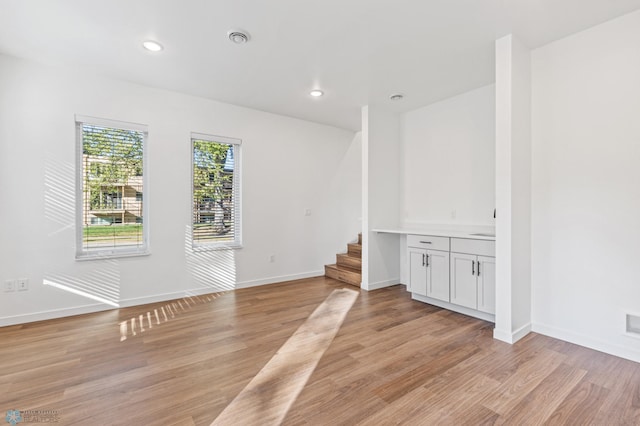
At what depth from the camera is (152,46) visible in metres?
2.91

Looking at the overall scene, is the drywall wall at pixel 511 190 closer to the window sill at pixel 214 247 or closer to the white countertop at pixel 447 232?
the white countertop at pixel 447 232

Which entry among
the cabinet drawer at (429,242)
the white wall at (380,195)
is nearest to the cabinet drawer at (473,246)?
the cabinet drawer at (429,242)

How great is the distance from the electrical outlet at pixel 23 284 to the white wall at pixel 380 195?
3933 mm

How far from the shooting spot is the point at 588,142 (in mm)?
2652

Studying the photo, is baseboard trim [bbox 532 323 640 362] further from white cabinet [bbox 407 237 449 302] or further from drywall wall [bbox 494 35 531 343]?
white cabinet [bbox 407 237 449 302]

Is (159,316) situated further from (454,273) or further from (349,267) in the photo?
(454,273)

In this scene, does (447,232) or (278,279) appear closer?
(447,232)

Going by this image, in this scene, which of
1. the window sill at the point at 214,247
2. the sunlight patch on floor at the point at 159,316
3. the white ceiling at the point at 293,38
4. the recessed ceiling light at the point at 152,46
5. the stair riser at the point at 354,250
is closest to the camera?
the white ceiling at the point at 293,38

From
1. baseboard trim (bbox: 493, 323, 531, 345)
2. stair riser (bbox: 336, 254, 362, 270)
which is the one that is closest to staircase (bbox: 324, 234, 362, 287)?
stair riser (bbox: 336, 254, 362, 270)

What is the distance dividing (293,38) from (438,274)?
2977 mm

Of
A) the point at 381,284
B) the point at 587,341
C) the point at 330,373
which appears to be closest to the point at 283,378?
the point at 330,373

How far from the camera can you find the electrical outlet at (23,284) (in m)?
3.19

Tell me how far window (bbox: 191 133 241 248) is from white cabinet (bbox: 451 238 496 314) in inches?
119

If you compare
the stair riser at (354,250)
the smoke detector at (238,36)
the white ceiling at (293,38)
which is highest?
the white ceiling at (293,38)
